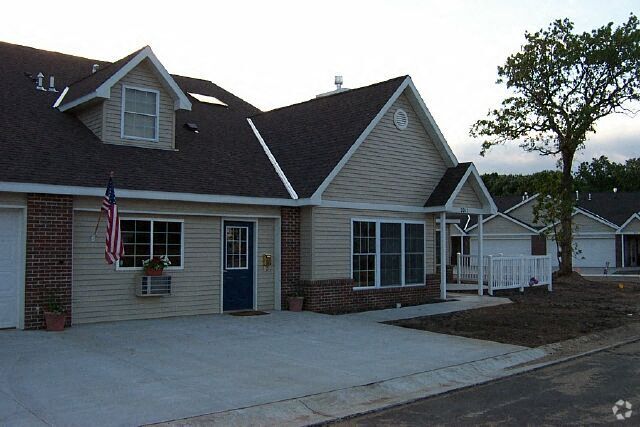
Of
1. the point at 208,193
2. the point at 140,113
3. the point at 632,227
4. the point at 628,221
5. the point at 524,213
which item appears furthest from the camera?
the point at 524,213

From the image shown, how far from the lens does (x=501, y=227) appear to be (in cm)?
4653

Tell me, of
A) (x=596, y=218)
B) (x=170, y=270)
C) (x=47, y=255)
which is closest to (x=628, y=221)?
(x=596, y=218)

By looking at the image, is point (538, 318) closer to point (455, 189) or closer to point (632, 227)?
point (455, 189)

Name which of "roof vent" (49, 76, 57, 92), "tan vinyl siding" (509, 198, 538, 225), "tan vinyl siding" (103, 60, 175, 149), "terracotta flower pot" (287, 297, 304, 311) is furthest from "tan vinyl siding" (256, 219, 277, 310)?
"tan vinyl siding" (509, 198, 538, 225)

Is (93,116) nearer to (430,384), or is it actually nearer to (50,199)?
(50,199)

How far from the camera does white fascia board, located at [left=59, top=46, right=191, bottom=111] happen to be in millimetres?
14008

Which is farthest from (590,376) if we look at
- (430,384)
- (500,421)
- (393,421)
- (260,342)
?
(260,342)

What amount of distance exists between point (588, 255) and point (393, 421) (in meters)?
42.3

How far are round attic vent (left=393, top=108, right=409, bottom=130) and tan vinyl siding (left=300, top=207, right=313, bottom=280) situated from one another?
388 cm

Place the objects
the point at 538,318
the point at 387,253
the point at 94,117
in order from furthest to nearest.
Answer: the point at 387,253 < the point at 538,318 < the point at 94,117

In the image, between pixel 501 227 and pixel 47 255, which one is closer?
pixel 47 255

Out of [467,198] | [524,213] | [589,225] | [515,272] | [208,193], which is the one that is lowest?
[515,272]

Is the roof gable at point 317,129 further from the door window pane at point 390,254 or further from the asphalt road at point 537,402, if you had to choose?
the asphalt road at point 537,402

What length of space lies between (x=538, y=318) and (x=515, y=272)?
648 cm
